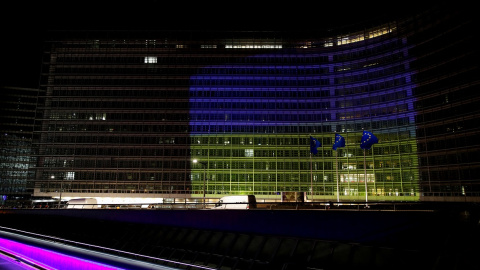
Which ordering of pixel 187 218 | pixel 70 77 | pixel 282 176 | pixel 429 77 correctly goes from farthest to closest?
1. pixel 70 77
2. pixel 282 176
3. pixel 429 77
4. pixel 187 218

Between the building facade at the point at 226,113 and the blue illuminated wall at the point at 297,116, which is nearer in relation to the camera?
the blue illuminated wall at the point at 297,116

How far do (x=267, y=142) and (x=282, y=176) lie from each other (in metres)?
9.17

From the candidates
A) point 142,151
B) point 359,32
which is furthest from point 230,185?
point 359,32

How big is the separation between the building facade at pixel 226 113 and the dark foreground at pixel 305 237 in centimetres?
5503

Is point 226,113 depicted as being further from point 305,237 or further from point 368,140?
point 305,237

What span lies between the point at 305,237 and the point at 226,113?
6978cm

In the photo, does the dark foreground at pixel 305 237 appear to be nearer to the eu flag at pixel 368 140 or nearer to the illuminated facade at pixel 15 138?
the eu flag at pixel 368 140

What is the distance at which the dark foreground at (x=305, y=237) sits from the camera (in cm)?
1955

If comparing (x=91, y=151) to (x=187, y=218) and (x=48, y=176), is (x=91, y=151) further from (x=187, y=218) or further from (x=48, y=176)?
(x=187, y=218)

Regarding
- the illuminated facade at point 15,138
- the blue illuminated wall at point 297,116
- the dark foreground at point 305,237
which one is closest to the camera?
the dark foreground at point 305,237

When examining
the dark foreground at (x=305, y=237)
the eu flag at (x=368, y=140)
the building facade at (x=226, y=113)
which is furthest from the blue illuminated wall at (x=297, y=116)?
the dark foreground at (x=305, y=237)

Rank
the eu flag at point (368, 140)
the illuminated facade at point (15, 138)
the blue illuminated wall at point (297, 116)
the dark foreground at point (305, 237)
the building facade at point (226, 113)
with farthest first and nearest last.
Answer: the illuminated facade at point (15, 138)
the building facade at point (226, 113)
the blue illuminated wall at point (297, 116)
the eu flag at point (368, 140)
the dark foreground at point (305, 237)

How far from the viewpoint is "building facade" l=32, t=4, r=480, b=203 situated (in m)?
86.9

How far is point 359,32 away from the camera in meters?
92.0
